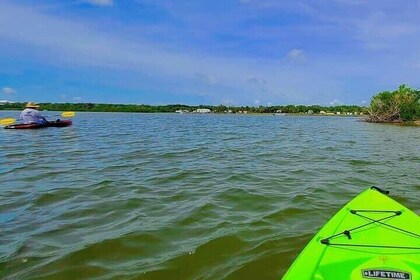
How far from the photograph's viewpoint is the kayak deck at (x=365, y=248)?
11.1ft

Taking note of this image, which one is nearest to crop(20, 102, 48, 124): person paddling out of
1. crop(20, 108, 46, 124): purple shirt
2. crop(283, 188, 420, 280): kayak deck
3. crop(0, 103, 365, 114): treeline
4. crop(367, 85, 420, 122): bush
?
crop(20, 108, 46, 124): purple shirt

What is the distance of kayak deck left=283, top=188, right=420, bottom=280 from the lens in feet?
11.1

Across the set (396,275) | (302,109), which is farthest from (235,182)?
(302,109)

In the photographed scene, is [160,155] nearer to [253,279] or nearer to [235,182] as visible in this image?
[235,182]

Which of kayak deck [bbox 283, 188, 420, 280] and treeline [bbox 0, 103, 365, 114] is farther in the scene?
treeline [bbox 0, 103, 365, 114]

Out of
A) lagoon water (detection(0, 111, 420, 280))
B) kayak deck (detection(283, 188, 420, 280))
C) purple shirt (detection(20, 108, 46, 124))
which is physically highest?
purple shirt (detection(20, 108, 46, 124))

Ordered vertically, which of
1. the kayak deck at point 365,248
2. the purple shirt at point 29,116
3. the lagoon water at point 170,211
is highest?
the purple shirt at point 29,116

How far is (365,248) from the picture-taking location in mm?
3896

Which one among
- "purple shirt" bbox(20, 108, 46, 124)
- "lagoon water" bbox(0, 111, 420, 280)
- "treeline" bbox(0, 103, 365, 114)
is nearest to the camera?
"lagoon water" bbox(0, 111, 420, 280)

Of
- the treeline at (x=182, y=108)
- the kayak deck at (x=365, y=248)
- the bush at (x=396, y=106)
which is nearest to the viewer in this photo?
the kayak deck at (x=365, y=248)

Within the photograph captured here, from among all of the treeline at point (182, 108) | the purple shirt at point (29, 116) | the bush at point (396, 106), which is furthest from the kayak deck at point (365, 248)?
the treeline at point (182, 108)

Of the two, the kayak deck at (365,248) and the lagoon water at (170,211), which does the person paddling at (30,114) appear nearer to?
the lagoon water at (170,211)

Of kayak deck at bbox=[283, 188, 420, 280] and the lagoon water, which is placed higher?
kayak deck at bbox=[283, 188, 420, 280]

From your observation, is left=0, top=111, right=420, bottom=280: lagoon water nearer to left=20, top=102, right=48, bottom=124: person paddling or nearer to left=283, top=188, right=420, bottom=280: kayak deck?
left=283, top=188, right=420, bottom=280: kayak deck
